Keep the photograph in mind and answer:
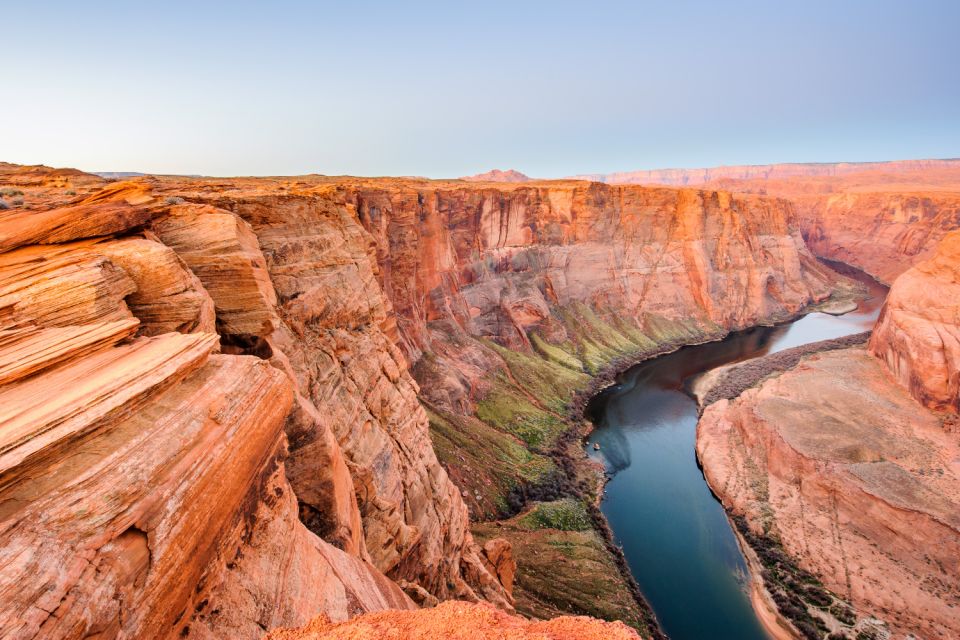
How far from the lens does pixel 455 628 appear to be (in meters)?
6.46

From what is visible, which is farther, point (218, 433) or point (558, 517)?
point (558, 517)

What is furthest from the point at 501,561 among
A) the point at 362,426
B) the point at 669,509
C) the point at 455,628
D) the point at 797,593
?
the point at 669,509

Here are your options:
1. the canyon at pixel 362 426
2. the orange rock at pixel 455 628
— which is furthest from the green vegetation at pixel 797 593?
the orange rock at pixel 455 628

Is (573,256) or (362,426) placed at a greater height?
(362,426)

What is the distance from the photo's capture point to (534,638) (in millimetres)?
5949

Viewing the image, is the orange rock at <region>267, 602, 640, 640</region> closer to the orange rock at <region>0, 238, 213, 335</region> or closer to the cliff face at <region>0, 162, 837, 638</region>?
the cliff face at <region>0, 162, 837, 638</region>

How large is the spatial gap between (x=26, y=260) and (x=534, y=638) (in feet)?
36.5

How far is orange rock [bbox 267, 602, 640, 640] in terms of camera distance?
624 cm

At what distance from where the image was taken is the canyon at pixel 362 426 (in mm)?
6023

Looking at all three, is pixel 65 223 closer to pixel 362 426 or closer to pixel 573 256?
pixel 362 426

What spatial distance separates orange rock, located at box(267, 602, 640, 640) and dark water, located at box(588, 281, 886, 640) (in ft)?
77.2

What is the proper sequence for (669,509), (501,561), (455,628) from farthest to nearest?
1. (669,509)
2. (501,561)
3. (455,628)

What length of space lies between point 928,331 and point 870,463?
17.1 m

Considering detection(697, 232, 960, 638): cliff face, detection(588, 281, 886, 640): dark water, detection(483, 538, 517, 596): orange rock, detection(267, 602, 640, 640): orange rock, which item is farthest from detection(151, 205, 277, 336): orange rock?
detection(697, 232, 960, 638): cliff face
